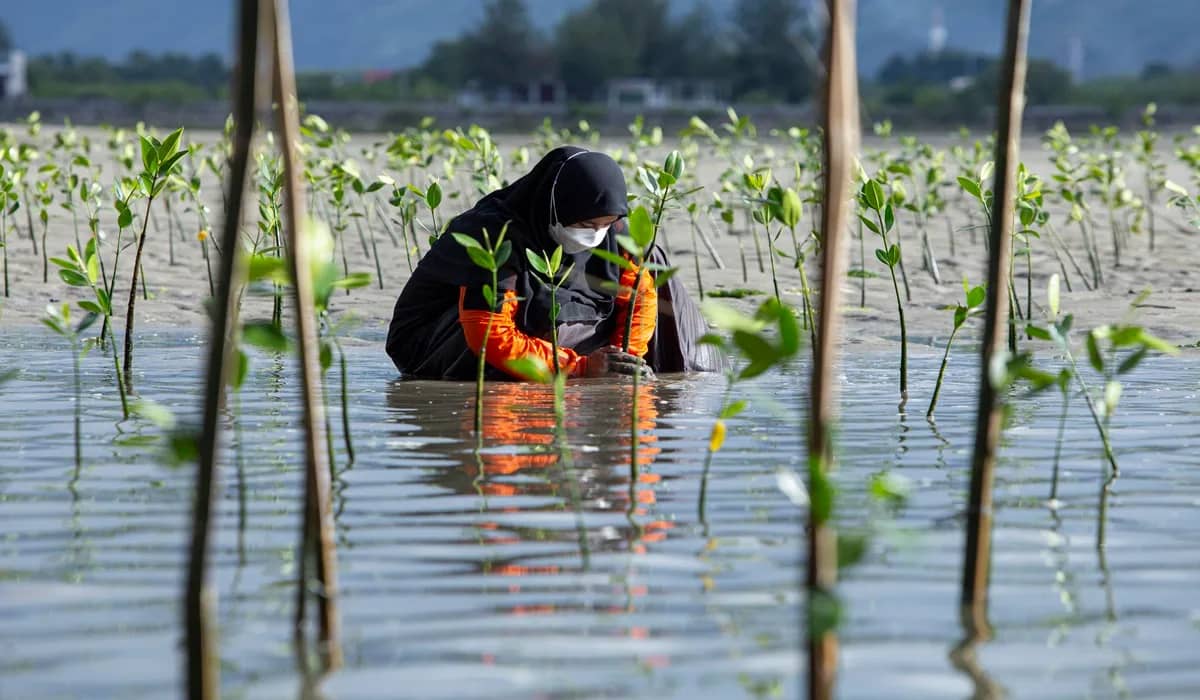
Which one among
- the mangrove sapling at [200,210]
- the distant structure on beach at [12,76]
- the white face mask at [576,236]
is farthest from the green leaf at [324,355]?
the distant structure on beach at [12,76]

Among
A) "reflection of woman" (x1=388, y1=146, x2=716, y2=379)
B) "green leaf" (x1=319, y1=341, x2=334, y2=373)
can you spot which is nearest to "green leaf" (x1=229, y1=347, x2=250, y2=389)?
"green leaf" (x1=319, y1=341, x2=334, y2=373)

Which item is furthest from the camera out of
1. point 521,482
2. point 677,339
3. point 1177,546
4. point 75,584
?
point 677,339

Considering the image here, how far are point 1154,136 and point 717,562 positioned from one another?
8.28m

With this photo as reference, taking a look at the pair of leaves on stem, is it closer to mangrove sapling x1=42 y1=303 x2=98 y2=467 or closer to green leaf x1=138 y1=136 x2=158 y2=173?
mangrove sapling x1=42 y1=303 x2=98 y2=467

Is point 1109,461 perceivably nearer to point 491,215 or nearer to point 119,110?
point 491,215

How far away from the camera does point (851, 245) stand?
11539 mm

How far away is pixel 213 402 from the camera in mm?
2152

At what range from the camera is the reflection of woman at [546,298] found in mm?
5496

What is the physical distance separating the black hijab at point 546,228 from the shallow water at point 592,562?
2.73 feet

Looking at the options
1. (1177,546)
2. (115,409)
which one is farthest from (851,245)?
(1177,546)

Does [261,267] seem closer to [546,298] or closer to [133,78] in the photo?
[546,298]

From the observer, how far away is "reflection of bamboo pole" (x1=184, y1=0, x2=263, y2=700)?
83.0 inches

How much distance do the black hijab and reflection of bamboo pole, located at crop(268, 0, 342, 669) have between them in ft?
9.60

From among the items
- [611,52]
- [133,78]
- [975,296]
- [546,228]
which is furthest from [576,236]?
[133,78]
